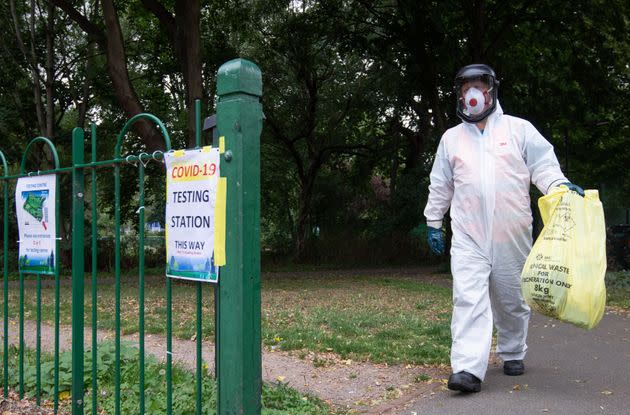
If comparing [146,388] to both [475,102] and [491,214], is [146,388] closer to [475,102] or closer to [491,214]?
[491,214]

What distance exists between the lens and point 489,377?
15.6ft

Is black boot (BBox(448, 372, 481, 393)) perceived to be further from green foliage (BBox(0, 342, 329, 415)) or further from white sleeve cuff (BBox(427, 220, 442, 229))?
white sleeve cuff (BBox(427, 220, 442, 229))

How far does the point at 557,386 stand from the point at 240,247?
2.97 meters

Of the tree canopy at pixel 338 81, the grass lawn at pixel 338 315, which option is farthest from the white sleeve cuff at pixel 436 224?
the tree canopy at pixel 338 81

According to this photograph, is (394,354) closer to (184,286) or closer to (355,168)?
(184,286)

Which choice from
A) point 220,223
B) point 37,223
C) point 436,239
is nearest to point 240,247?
point 220,223

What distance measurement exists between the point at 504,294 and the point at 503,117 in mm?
1253

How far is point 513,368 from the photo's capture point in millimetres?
4785

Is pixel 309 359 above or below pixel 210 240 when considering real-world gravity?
below

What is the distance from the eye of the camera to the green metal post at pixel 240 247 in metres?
2.57

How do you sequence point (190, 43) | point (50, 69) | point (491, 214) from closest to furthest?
point (491, 214), point (190, 43), point (50, 69)

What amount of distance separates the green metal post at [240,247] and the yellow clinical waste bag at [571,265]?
2.00 metres

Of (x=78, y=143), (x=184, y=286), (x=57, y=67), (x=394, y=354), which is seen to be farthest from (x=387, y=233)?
(x=78, y=143)

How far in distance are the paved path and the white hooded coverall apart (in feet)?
1.16
